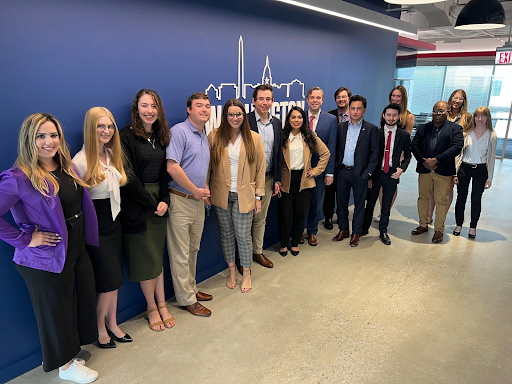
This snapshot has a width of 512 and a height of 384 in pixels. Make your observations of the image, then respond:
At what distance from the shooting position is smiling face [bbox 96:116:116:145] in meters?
2.35

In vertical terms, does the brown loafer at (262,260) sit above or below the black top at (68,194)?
below

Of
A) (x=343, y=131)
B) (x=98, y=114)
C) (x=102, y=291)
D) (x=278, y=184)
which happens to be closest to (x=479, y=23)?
(x=343, y=131)

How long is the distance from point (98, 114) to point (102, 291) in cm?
121

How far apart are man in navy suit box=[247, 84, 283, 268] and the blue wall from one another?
36 cm

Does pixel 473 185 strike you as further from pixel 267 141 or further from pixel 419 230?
pixel 267 141

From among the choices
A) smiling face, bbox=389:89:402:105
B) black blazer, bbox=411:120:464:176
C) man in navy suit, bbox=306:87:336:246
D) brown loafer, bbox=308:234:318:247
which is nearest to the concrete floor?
brown loafer, bbox=308:234:318:247

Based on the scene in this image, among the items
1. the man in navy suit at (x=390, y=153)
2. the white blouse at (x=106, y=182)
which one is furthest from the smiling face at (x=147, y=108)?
the man in navy suit at (x=390, y=153)

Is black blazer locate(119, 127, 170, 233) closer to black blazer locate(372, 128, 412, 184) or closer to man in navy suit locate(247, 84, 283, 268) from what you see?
man in navy suit locate(247, 84, 283, 268)

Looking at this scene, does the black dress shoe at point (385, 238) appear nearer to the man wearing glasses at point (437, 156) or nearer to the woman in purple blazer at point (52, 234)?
the man wearing glasses at point (437, 156)

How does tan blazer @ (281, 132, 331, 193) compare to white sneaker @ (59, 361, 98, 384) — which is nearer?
white sneaker @ (59, 361, 98, 384)

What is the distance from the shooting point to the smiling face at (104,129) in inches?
92.5

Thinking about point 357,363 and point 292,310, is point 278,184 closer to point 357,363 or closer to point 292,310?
point 292,310

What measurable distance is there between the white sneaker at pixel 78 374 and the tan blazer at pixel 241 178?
62.6 inches

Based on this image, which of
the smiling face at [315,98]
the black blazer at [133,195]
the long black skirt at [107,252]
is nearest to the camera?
the long black skirt at [107,252]
